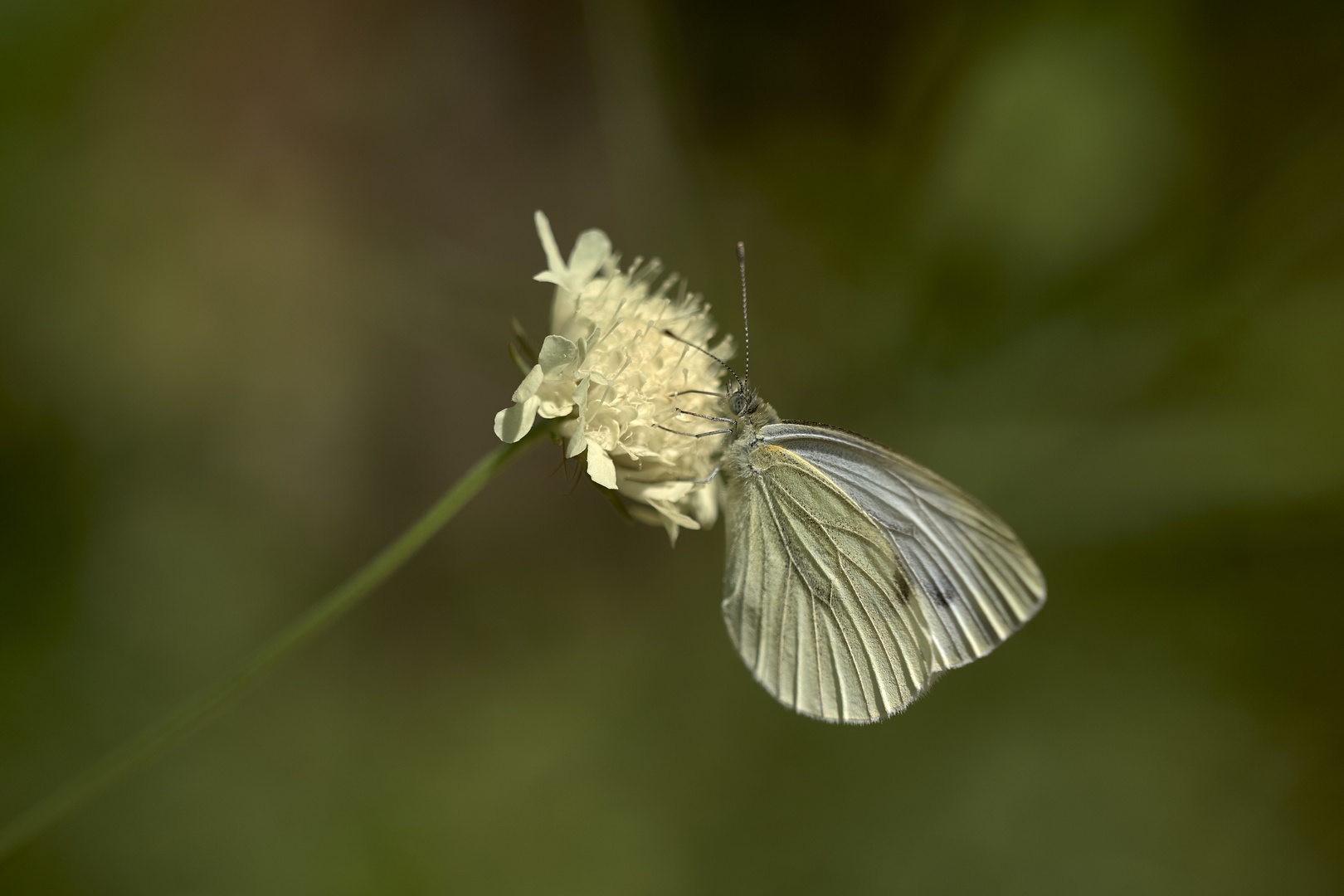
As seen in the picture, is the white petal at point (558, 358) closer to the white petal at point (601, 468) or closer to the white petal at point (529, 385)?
the white petal at point (529, 385)

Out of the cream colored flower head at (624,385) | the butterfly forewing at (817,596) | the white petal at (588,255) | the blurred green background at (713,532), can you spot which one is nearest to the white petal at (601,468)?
the cream colored flower head at (624,385)

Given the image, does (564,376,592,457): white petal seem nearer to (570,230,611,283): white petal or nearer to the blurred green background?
(570,230,611,283): white petal

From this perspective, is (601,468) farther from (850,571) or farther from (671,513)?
(850,571)

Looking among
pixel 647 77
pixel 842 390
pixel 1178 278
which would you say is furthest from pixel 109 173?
pixel 1178 278

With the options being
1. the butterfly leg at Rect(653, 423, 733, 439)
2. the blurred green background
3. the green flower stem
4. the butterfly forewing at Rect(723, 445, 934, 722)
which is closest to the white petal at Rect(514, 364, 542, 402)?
the green flower stem

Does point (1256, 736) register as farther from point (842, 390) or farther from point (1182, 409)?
point (842, 390)

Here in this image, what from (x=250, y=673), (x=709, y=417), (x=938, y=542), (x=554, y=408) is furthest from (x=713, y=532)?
(x=250, y=673)
